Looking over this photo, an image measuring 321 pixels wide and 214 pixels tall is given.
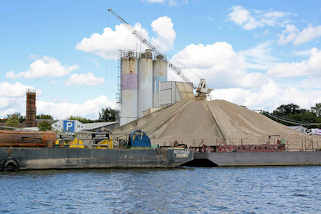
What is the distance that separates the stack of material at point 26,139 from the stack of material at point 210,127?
26923 millimetres

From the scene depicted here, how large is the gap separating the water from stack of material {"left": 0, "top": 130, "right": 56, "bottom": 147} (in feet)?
10.8

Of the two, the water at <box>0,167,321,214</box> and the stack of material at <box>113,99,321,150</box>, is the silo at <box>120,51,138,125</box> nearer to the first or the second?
the stack of material at <box>113,99,321,150</box>

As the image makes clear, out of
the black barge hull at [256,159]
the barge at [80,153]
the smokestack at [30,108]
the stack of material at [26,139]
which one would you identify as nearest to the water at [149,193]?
the barge at [80,153]

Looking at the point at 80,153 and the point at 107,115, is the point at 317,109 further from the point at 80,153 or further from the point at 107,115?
the point at 80,153

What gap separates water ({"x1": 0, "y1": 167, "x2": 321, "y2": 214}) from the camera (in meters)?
25.6

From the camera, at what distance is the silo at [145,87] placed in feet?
317

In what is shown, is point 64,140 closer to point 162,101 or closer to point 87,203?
point 87,203

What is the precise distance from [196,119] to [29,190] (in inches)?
2102

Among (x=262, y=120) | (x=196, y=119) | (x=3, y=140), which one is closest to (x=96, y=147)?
(x=3, y=140)

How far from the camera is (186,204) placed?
26891 mm

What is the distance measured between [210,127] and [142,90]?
80.1 ft

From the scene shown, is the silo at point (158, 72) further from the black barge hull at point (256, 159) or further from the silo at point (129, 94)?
the black barge hull at point (256, 159)

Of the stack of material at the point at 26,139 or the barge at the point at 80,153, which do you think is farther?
the stack of material at the point at 26,139

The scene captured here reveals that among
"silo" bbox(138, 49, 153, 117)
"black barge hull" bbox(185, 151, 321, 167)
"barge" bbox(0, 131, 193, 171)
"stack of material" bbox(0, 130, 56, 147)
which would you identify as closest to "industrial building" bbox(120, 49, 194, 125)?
"silo" bbox(138, 49, 153, 117)
